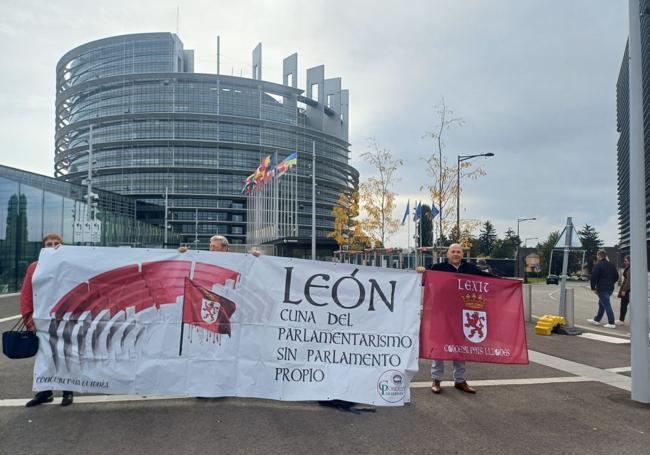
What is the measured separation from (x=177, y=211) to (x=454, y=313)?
9971cm

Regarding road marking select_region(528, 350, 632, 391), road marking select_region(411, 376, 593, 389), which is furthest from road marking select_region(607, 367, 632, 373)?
road marking select_region(411, 376, 593, 389)

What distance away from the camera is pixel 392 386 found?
5.75 meters

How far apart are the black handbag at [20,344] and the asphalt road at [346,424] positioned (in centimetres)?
60

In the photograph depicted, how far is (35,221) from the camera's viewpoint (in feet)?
82.7

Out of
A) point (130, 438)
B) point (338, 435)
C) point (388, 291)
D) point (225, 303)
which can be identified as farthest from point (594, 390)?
point (130, 438)

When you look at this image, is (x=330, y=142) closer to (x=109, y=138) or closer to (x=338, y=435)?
(x=109, y=138)

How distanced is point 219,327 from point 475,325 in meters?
3.30

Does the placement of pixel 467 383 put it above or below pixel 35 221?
below

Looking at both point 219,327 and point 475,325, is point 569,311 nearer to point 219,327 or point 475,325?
point 475,325

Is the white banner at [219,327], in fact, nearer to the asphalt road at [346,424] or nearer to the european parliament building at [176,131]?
the asphalt road at [346,424]

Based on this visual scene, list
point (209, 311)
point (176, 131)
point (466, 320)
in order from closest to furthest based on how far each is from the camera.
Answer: point (209, 311), point (466, 320), point (176, 131)

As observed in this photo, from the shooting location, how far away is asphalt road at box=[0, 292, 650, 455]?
15.1 ft

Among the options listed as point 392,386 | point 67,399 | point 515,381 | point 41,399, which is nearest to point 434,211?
point 515,381

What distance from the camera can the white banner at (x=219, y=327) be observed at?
5660 mm
